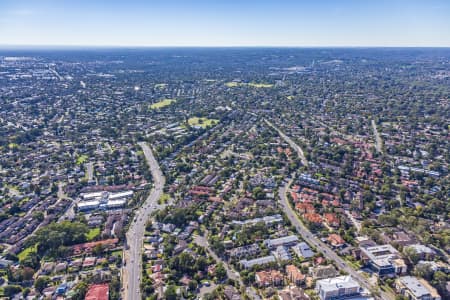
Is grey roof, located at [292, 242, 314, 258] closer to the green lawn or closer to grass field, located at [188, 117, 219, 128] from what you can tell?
the green lawn

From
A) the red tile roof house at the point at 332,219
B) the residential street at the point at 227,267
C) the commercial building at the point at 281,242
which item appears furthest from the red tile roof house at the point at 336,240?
the residential street at the point at 227,267

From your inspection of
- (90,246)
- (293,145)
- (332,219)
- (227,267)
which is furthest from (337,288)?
(293,145)

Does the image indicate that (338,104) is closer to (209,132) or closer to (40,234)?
(209,132)

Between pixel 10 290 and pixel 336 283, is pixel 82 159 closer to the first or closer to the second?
pixel 10 290

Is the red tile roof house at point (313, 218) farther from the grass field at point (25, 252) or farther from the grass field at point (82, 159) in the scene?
the grass field at point (82, 159)

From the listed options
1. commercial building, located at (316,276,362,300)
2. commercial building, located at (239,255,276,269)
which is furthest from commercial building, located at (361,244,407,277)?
commercial building, located at (239,255,276,269)

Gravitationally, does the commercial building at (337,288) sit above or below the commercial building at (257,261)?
above
